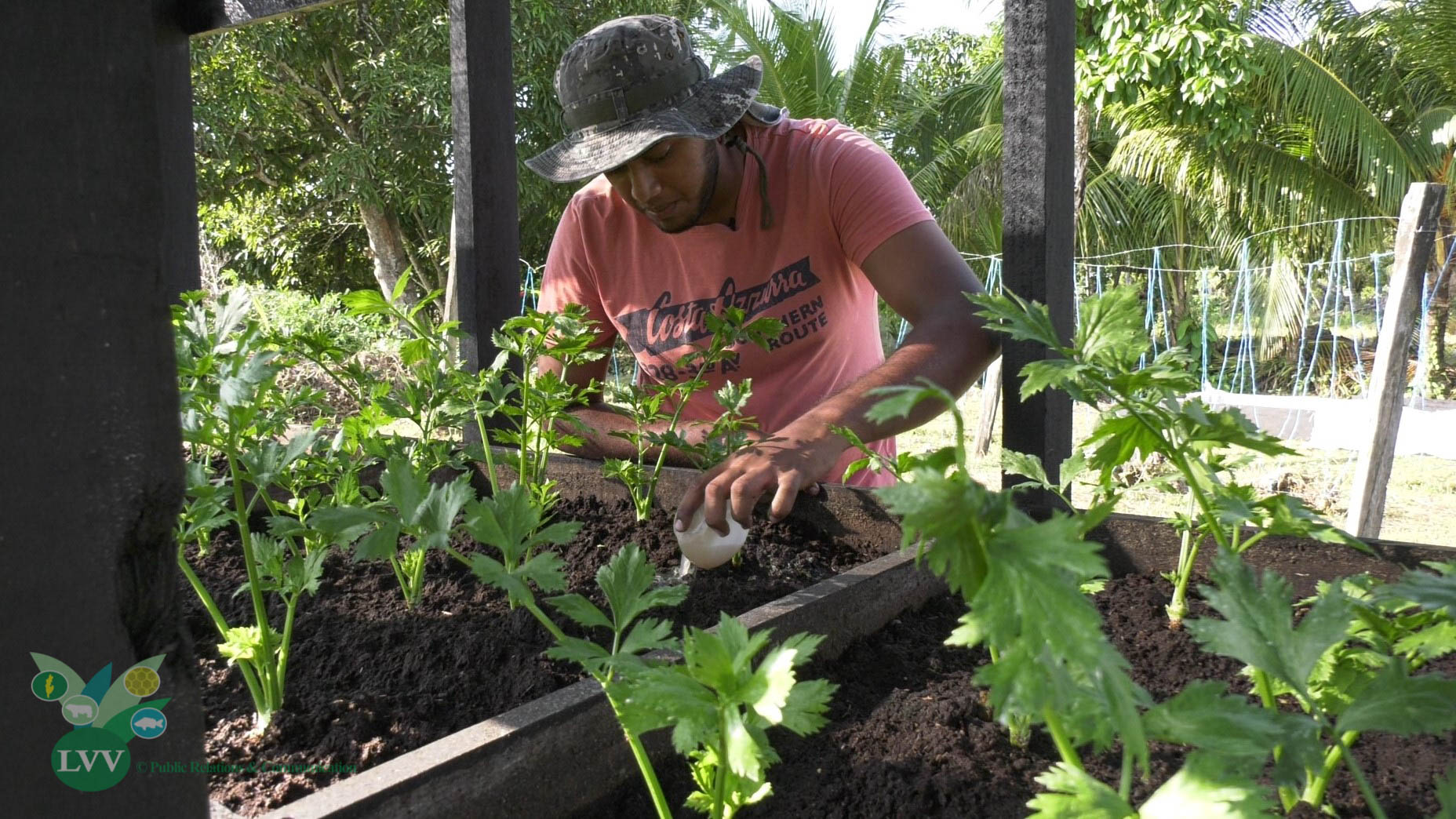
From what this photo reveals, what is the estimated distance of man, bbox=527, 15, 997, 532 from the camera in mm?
1970

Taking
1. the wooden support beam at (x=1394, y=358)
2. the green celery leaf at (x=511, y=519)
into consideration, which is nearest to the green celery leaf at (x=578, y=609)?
the green celery leaf at (x=511, y=519)

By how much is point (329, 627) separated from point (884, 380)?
0.98 metres

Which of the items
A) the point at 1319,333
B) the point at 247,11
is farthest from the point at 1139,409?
the point at 1319,333

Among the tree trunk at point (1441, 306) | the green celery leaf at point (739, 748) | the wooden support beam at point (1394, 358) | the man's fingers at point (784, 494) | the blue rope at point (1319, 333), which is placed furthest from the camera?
the tree trunk at point (1441, 306)

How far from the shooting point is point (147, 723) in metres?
0.50

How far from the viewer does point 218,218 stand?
53.3 ft

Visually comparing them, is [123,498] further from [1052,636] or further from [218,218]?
[218,218]

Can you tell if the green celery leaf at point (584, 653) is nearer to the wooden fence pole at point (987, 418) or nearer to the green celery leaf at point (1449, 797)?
the green celery leaf at point (1449, 797)

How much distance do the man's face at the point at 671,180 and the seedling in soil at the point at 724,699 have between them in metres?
1.50

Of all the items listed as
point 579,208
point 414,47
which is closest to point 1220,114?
point 414,47

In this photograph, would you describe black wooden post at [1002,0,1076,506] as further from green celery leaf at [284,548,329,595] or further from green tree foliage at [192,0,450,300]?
green tree foliage at [192,0,450,300]

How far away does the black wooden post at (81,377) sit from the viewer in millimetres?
436

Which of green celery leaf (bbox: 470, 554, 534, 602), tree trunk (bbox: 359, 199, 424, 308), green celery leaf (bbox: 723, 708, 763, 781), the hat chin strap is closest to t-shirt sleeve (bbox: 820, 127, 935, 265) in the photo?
the hat chin strap

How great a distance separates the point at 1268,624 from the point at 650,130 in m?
→ 1.56
